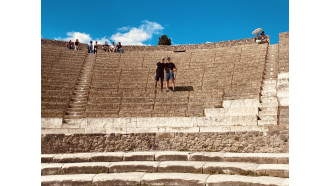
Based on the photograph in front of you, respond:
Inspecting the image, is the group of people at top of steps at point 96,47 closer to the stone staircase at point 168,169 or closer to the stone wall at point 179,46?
the stone wall at point 179,46

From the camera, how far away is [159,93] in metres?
12.0

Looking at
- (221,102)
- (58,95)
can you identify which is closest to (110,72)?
(58,95)

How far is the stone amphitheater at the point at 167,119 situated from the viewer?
19.5 ft

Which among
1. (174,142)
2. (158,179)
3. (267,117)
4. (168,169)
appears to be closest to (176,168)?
(168,169)

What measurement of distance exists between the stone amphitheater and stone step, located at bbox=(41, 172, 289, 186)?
0.02 metres

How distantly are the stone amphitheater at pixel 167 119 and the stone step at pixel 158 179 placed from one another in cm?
2

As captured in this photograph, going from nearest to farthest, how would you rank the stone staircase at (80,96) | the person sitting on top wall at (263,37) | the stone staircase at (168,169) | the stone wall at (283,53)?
the stone staircase at (168,169)
the stone staircase at (80,96)
the stone wall at (283,53)
the person sitting on top wall at (263,37)

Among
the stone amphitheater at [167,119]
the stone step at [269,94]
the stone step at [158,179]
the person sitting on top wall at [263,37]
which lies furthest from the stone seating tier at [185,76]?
the stone step at [158,179]

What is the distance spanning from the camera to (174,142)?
26.9 ft

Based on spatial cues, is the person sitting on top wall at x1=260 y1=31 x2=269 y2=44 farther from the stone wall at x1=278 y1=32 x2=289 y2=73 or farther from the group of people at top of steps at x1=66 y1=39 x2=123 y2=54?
the group of people at top of steps at x1=66 y1=39 x2=123 y2=54

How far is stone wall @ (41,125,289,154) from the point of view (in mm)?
7141

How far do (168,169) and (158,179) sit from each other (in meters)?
0.69

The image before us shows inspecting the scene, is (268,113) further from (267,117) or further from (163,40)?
(163,40)

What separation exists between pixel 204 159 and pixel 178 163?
2.48ft
